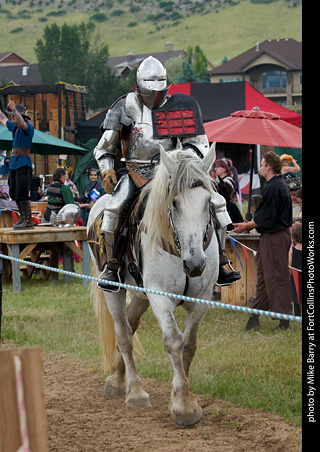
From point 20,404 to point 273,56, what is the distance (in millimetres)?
89448

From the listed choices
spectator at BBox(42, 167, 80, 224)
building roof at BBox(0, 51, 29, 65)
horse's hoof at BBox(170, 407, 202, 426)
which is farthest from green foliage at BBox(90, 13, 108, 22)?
horse's hoof at BBox(170, 407, 202, 426)

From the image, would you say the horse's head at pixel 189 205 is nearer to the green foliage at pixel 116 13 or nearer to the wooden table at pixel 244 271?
the wooden table at pixel 244 271

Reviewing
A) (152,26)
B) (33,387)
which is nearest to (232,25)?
(152,26)

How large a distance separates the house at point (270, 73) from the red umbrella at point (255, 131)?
7690 cm

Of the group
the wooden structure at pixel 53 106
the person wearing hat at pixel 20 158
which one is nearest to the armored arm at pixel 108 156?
the person wearing hat at pixel 20 158

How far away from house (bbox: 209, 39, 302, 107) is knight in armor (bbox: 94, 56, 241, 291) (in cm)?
8254

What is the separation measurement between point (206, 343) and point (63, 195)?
5172 millimetres

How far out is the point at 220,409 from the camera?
5.10m

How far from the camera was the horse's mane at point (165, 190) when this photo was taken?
4.42m

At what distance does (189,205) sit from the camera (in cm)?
435

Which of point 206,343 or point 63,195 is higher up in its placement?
point 63,195

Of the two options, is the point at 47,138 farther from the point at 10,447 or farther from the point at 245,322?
the point at 10,447

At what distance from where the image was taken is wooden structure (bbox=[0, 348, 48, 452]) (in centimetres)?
208

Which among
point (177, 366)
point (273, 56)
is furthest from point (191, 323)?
point (273, 56)
